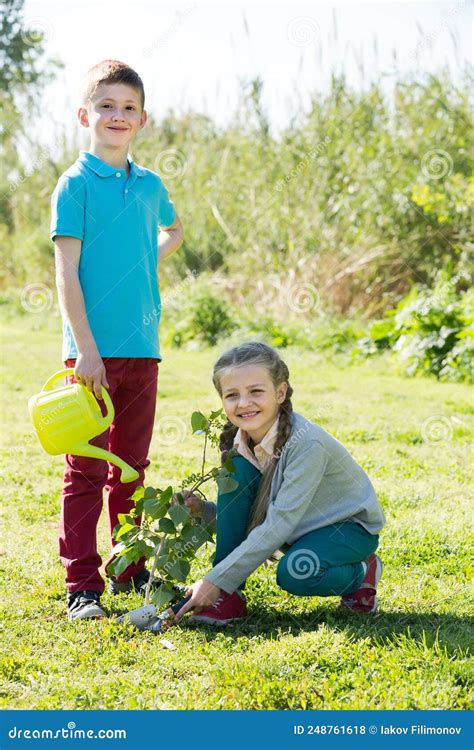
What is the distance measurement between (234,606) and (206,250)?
7.74 meters

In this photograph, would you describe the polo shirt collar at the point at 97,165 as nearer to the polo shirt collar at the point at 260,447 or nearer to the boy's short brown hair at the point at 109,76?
the boy's short brown hair at the point at 109,76

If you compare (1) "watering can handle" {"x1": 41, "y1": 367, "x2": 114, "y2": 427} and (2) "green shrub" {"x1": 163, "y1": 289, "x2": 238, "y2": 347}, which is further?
(2) "green shrub" {"x1": 163, "y1": 289, "x2": 238, "y2": 347}

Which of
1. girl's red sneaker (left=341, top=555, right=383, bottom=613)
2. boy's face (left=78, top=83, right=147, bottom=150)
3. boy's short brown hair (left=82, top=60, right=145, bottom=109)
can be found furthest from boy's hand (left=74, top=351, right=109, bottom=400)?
girl's red sneaker (left=341, top=555, right=383, bottom=613)

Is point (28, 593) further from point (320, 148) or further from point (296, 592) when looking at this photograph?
point (320, 148)

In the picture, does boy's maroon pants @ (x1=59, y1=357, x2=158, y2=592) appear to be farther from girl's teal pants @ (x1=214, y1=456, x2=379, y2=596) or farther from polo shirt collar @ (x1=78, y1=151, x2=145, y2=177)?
polo shirt collar @ (x1=78, y1=151, x2=145, y2=177)

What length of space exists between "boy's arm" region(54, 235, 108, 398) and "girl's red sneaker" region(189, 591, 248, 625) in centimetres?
72

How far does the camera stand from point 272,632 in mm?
2693

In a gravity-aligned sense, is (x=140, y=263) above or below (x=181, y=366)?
above

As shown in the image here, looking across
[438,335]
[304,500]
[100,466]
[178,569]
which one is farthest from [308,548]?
[438,335]

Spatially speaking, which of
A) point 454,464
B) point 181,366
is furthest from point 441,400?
point 181,366

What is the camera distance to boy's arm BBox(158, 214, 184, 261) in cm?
330

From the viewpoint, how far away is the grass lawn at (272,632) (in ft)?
7.50

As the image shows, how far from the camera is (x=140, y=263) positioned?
3.00m

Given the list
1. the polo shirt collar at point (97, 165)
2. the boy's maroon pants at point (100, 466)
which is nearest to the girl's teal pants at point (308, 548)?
the boy's maroon pants at point (100, 466)
